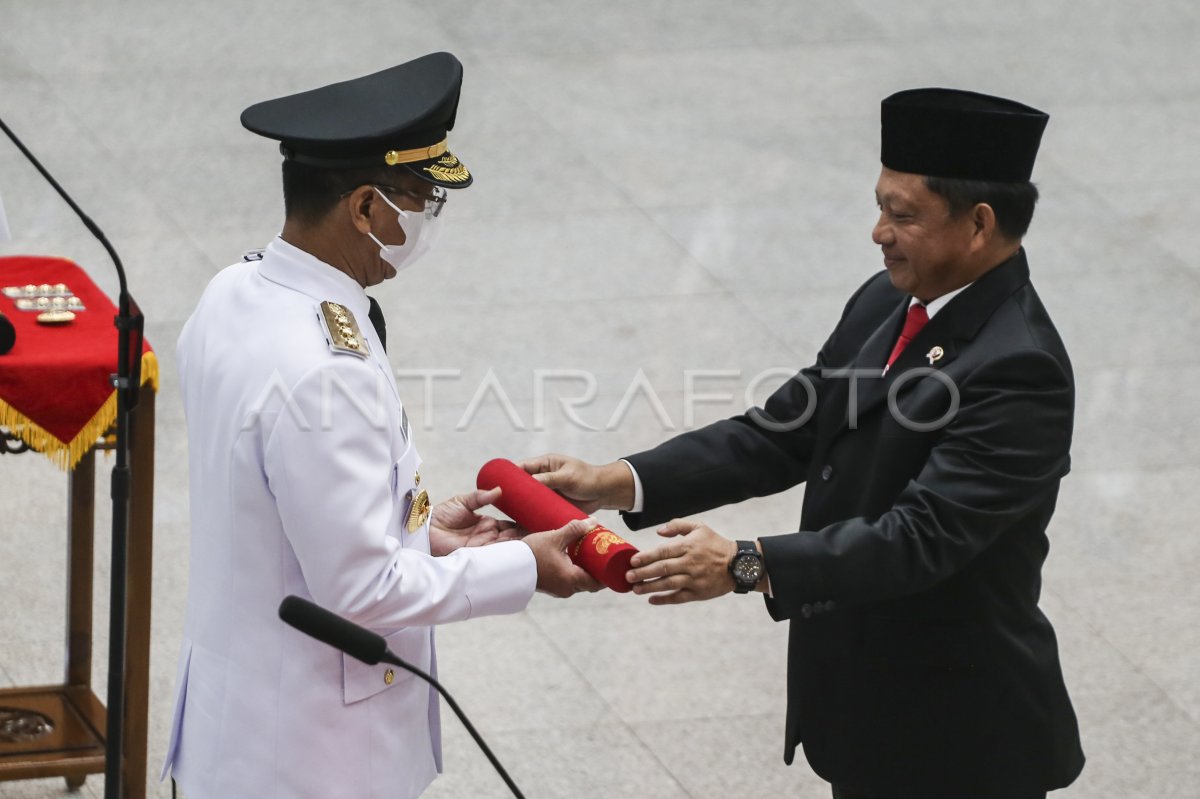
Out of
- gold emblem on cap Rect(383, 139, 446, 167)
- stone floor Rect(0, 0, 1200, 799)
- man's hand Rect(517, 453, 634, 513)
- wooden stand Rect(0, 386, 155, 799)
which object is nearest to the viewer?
gold emblem on cap Rect(383, 139, 446, 167)

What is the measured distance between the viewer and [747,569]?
2.53 meters

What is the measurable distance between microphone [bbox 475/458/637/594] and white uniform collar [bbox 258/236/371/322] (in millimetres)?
515

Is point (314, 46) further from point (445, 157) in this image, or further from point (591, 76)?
point (445, 157)

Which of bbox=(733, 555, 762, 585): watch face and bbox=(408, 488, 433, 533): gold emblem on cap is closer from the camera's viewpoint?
bbox=(408, 488, 433, 533): gold emblem on cap

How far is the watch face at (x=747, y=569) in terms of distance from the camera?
99.7 inches

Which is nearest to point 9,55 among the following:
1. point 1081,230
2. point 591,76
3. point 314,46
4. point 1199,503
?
point 314,46

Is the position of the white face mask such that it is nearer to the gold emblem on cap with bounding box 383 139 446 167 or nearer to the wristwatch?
the gold emblem on cap with bounding box 383 139 446 167

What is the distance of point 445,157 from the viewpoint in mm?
2404

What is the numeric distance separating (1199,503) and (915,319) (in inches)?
96.6

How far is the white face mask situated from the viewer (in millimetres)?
2336

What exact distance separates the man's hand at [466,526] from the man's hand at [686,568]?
1.06 ft

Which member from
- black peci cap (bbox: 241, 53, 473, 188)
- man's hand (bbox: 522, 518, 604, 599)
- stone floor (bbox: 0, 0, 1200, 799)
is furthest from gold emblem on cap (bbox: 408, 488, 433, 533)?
stone floor (bbox: 0, 0, 1200, 799)

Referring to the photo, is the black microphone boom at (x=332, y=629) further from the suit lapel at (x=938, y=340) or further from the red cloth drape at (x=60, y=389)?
the red cloth drape at (x=60, y=389)

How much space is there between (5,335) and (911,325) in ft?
5.31
